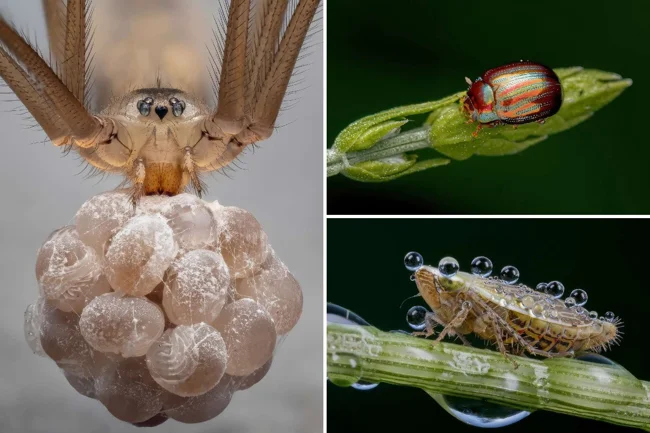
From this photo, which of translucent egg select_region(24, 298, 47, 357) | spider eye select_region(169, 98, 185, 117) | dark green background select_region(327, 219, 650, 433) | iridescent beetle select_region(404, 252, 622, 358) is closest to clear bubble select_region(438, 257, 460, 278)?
iridescent beetle select_region(404, 252, 622, 358)

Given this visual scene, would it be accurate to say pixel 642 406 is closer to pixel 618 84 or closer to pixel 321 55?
pixel 618 84

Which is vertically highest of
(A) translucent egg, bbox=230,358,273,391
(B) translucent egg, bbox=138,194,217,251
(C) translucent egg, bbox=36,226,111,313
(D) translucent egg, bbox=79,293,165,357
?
(B) translucent egg, bbox=138,194,217,251

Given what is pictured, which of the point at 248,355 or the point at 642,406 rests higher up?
the point at 248,355

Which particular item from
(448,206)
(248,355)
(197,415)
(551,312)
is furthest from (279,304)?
(551,312)

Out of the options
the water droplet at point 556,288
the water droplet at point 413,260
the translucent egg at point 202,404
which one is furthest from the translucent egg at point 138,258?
the water droplet at point 556,288

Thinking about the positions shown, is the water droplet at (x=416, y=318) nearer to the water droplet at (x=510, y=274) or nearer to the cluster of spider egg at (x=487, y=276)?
the cluster of spider egg at (x=487, y=276)

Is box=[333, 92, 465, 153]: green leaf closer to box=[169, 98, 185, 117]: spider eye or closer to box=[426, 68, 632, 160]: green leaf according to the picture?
box=[426, 68, 632, 160]: green leaf
